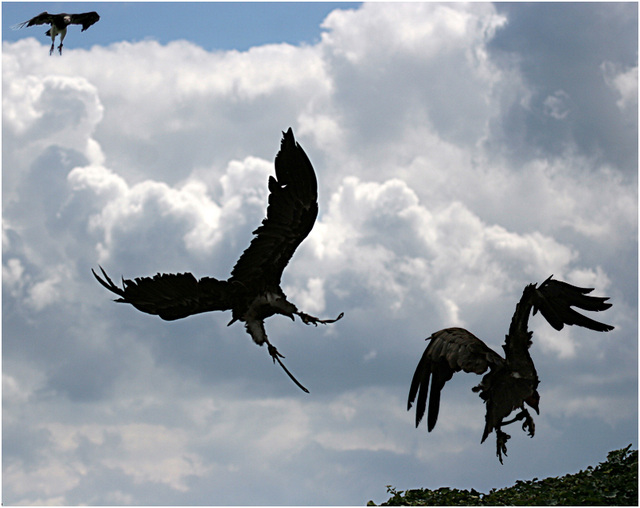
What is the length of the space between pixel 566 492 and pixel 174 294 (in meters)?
7.60

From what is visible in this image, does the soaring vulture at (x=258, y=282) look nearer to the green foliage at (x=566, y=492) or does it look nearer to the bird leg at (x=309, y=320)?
the bird leg at (x=309, y=320)

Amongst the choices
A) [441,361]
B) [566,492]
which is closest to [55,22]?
[441,361]

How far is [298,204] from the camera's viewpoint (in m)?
13.4

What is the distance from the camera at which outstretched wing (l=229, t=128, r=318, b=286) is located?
13219mm

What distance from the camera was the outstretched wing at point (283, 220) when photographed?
13219 mm

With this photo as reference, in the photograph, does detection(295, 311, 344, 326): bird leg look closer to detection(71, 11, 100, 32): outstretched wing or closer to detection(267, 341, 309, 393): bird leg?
detection(267, 341, 309, 393): bird leg

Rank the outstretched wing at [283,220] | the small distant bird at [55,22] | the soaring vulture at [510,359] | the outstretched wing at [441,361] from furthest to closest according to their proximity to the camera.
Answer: the small distant bird at [55,22]
the outstretched wing at [441,361]
the soaring vulture at [510,359]
the outstretched wing at [283,220]

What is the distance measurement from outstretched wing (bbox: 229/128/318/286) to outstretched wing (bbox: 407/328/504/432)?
300cm

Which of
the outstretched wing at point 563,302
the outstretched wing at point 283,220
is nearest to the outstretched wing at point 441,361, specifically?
the outstretched wing at point 563,302

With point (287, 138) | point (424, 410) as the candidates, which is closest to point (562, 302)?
point (424, 410)

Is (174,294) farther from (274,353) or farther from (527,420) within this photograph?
(527,420)

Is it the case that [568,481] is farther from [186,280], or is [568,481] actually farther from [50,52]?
[50,52]

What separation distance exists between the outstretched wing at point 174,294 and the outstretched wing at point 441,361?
358 cm

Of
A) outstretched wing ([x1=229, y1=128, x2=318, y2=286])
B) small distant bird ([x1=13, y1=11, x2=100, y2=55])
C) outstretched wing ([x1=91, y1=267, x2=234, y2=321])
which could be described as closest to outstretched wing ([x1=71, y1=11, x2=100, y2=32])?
small distant bird ([x1=13, y1=11, x2=100, y2=55])
